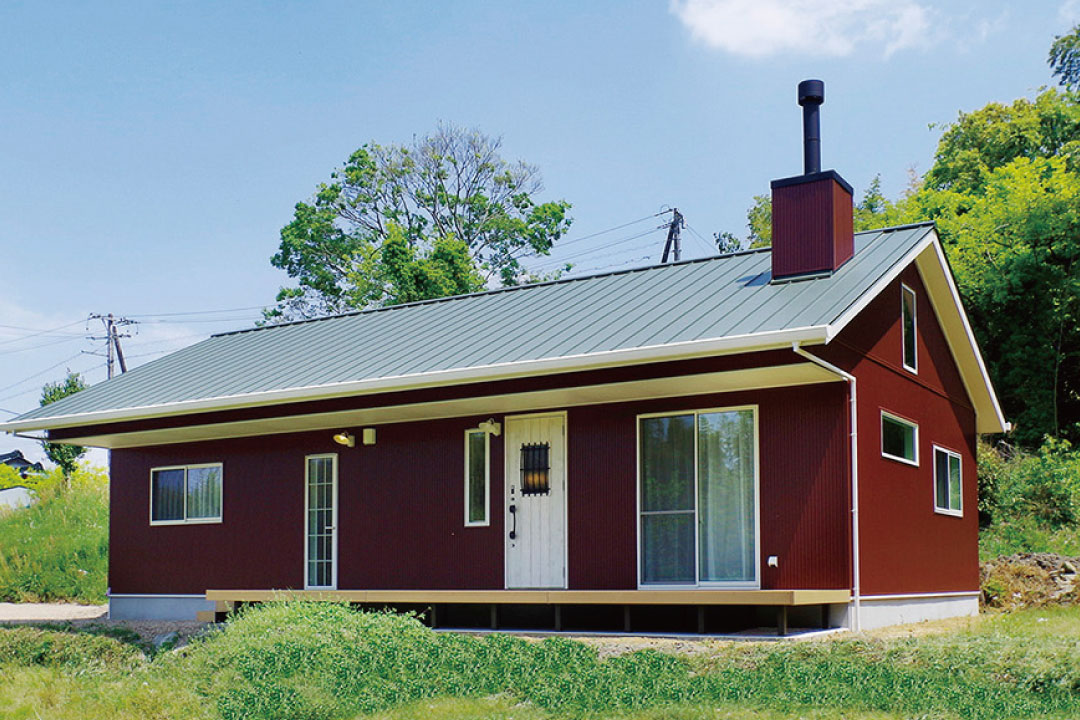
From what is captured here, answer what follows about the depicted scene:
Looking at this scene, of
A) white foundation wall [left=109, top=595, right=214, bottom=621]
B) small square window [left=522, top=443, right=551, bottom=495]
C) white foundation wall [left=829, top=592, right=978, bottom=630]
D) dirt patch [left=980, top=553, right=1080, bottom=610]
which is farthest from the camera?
white foundation wall [left=109, top=595, right=214, bottom=621]

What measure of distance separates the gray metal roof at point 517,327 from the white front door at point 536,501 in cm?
99

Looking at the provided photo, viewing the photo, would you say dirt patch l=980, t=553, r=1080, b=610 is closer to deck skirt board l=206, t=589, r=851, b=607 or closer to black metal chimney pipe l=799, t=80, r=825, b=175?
deck skirt board l=206, t=589, r=851, b=607

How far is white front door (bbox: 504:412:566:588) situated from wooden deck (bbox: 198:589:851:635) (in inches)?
20.7

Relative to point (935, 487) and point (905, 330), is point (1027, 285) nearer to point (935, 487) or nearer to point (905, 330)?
point (935, 487)

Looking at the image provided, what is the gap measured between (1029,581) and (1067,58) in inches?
869

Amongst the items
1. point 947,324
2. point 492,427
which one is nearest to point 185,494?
point 492,427

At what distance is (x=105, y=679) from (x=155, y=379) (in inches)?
340

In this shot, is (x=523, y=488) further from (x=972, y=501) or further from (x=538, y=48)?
(x=538, y=48)

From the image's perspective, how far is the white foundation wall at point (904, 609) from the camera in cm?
1158

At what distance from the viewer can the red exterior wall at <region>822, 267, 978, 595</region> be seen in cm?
1225

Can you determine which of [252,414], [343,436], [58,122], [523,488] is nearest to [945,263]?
[523,488]

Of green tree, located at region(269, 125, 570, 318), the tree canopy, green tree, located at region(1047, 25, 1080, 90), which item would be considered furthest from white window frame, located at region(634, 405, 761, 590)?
green tree, located at region(1047, 25, 1080, 90)

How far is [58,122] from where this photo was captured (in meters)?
25.3

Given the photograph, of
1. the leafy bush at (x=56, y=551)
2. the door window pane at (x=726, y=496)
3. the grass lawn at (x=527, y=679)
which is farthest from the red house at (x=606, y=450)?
the leafy bush at (x=56, y=551)
